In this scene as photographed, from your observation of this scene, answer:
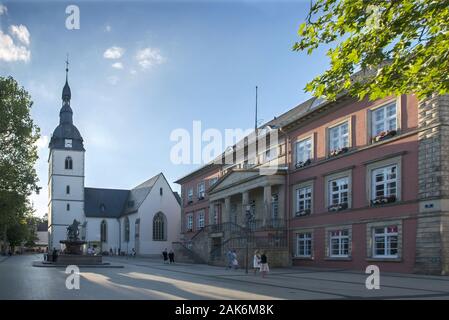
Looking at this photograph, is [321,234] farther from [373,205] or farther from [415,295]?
[415,295]

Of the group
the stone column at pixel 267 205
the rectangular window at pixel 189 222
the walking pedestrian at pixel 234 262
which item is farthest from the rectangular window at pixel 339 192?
the rectangular window at pixel 189 222

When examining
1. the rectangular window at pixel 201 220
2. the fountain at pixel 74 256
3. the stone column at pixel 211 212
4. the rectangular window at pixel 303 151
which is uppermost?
the rectangular window at pixel 303 151

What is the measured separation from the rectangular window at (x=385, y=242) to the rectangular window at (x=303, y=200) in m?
7.54

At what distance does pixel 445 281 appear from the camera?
2180 cm

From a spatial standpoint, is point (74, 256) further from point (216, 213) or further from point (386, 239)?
point (386, 239)

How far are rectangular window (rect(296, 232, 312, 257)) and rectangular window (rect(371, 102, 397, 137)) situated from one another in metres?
9.53

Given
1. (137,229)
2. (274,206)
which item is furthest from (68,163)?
(274,206)

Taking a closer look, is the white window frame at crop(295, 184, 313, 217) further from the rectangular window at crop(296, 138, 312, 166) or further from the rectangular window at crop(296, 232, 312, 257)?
the rectangular window at crop(296, 138, 312, 166)

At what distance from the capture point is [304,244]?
37875 mm

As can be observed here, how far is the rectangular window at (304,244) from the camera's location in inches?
1463

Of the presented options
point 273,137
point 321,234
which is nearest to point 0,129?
point 273,137

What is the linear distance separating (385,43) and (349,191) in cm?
2179

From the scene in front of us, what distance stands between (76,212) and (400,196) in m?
75.0
